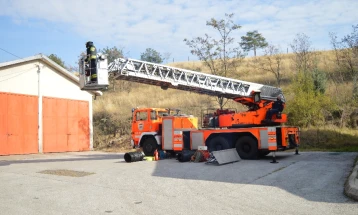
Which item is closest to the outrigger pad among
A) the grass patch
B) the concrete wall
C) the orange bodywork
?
the orange bodywork

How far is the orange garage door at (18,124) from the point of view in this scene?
62.9 feet

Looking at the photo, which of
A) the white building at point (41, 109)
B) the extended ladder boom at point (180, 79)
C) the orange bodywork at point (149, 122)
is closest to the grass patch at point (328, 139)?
the extended ladder boom at point (180, 79)

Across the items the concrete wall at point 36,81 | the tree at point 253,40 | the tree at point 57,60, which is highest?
the tree at point 253,40

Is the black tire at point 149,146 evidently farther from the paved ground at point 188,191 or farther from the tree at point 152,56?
the tree at point 152,56

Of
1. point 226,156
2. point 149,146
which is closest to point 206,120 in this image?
point 149,146

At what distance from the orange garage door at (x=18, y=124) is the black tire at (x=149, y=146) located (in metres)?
8.29

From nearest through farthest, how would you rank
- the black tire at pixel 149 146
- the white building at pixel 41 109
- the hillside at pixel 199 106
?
the black tire at pixel 149 146 < the white building at pixel 41 109 < the hillside at pixel 199 106

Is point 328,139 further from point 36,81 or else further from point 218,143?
point 36,81

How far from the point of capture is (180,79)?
14.9 meters

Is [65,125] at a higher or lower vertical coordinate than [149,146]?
higher

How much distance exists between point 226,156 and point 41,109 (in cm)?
1367

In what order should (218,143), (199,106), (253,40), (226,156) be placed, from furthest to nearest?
1. (253,40)
2. (199,106)
3. (218,143)
4. (226,156)

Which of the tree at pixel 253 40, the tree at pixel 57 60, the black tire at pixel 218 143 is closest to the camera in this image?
the black tire at pixel 218 143

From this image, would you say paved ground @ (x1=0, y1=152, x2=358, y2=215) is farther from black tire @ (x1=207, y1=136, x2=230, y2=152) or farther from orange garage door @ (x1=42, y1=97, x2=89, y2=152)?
orange garage door @ (x1=42, y1=97, x2=89, y2=152)
